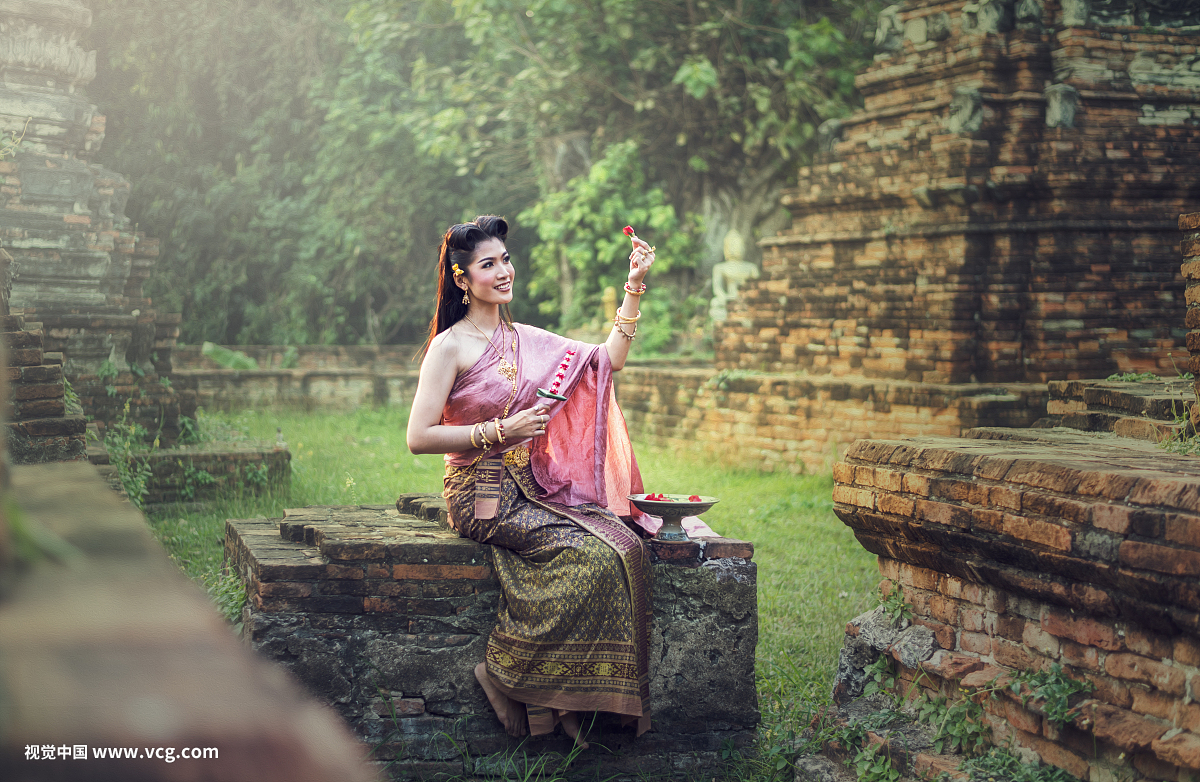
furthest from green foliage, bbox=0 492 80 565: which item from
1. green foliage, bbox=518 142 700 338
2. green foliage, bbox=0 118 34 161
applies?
green foliage, bbox=518 142 700 338

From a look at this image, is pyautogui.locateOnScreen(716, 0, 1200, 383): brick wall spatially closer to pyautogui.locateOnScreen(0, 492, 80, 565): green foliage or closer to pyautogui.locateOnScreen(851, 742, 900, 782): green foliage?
pyautogui.locateOnScreen(851, 742, 900, 782): green foliage

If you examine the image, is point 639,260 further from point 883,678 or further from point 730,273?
point 730,273

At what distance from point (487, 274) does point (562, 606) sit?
1.06 m

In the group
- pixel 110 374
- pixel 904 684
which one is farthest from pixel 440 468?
pixel 904 684

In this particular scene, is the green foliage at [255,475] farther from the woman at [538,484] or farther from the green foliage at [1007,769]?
the green foliage at [1007,769]

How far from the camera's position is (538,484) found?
3.14 meters

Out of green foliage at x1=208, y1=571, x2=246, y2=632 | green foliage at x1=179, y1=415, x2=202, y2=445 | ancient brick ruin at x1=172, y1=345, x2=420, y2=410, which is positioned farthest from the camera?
ancient brick ruin at x1=172, y1=345, x2=420, y2=410

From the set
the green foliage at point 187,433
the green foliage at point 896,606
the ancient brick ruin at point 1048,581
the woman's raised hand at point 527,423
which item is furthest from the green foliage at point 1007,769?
the green foliage at point 187,433

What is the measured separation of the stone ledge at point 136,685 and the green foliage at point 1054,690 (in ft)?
6.68

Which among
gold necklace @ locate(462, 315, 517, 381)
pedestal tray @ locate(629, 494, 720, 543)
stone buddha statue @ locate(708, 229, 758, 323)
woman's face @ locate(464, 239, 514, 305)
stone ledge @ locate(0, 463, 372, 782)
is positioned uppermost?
stone buddha statue @ locate(708, 229, 758, 323)

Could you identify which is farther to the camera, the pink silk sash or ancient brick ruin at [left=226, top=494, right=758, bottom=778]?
the pink silk sash

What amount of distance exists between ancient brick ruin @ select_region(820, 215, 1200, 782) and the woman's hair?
1.35m

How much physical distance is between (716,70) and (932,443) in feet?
31.6

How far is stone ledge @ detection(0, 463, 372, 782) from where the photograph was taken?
72 centimetres
